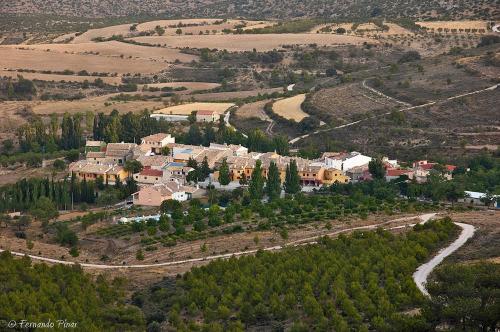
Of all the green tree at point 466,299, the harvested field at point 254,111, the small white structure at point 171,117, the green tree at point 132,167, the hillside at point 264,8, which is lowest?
the hillside at point 264,8

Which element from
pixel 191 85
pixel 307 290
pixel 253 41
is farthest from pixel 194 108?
pixel 307 290

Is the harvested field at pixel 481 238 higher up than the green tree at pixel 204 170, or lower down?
higher up

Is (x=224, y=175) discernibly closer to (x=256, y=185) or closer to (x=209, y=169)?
(x=209, y=169)

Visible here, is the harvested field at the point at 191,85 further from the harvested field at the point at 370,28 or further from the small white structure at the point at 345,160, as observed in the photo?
the small white structure at the point at 345,160

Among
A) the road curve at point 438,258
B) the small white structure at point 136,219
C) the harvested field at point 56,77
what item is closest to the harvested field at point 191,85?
the harvested field at point 56,77

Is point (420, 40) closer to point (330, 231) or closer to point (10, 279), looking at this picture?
point (330, 231)

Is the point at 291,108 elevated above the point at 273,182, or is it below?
below

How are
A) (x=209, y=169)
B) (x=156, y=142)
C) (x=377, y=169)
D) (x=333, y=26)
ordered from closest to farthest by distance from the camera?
(x=377, y=169)
(x=209, y=169)
(x=156, y=142)
(x=333, y=26)

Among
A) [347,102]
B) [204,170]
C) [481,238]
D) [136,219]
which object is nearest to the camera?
[481,238]
